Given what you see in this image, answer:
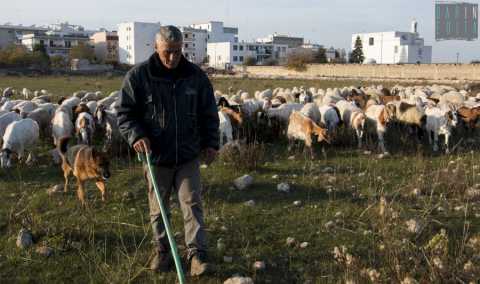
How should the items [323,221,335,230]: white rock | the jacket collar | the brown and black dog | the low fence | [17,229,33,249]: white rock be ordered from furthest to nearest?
the low fence, the brown and black dog, [323,221,335,230]: white rock, [17,229,33,249]: white rock, the jacket collar

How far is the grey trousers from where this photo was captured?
497 cm

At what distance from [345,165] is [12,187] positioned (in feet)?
20.0

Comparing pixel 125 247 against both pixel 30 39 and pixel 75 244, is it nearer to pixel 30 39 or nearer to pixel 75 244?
pixel 75 244

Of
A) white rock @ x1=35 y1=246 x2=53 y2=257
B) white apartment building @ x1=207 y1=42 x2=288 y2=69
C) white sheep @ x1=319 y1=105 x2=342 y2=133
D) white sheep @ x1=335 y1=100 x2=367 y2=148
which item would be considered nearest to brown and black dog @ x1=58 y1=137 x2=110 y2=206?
white rock @ x1=35 y1=246 x2=53 y2=257

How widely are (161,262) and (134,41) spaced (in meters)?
104

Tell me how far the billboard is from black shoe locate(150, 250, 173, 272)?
10910cm

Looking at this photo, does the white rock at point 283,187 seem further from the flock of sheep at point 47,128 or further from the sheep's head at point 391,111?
the sheep's head at point 391,111

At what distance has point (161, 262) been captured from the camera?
5.08 meters

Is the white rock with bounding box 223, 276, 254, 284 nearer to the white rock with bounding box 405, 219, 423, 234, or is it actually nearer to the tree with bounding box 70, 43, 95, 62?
the white rock with bounding box 405, 219, 423, 234

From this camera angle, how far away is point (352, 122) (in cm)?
1304

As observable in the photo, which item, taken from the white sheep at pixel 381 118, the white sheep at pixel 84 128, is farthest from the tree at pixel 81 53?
the white sheep at pixel 381 118

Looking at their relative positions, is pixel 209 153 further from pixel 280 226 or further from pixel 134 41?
pixel 134 41

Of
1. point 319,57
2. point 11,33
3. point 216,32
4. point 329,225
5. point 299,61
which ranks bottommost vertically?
point 329,225

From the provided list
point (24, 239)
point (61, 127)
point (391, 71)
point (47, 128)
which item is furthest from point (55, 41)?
point (24, 239)
